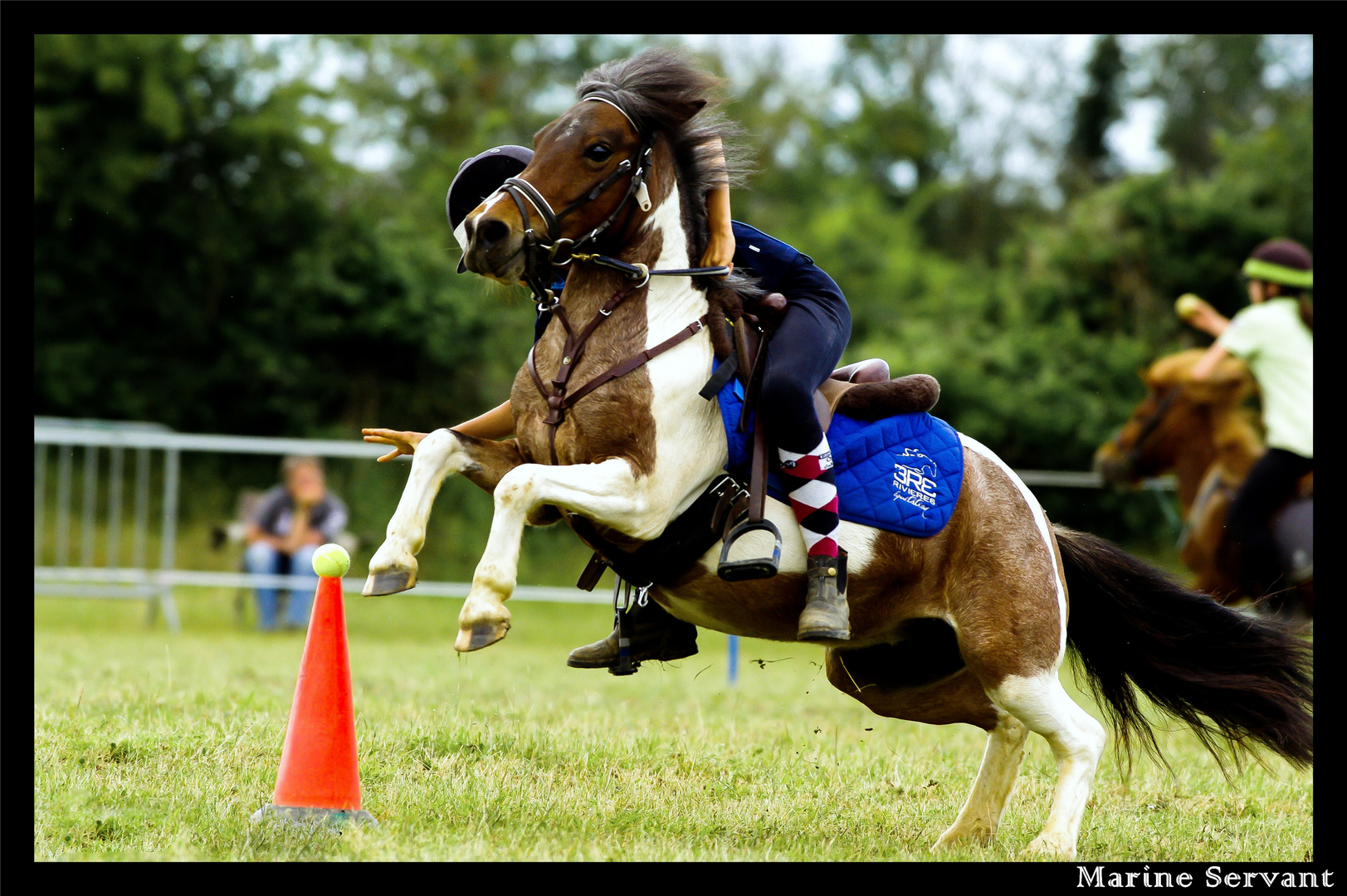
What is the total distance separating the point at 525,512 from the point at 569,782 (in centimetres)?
164

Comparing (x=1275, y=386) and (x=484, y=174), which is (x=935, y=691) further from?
(x=1275, y=386)

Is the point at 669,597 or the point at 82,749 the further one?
the point at 82,749

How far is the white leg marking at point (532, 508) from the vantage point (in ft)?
12.5

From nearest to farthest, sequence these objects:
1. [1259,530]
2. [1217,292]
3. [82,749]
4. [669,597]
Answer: [669,597] → [82,749] → [1259,530] → [1217,292]

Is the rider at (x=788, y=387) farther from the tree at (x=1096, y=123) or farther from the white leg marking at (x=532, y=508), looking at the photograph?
the tree at (x=1096, y=123)

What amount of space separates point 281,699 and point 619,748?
2218 mm

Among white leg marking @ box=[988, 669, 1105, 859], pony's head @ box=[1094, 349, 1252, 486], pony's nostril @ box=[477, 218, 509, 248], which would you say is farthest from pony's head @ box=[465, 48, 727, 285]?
pony's head @ box=[1094, 349, 1252, 486]

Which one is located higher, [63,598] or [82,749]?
[82,749]

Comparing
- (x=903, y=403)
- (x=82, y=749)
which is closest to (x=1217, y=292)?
(x=903, y=403)

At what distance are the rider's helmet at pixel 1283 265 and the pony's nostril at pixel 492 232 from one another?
7.03 meters

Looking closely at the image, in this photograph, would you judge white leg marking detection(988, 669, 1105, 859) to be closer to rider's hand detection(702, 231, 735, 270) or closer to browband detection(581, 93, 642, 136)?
rider's hand detection(702, 231, 735, 270)

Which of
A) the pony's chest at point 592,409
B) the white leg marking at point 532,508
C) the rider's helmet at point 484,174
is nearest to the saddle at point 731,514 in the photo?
the white leg marking at point 532,508

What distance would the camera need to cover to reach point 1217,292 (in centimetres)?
1995
